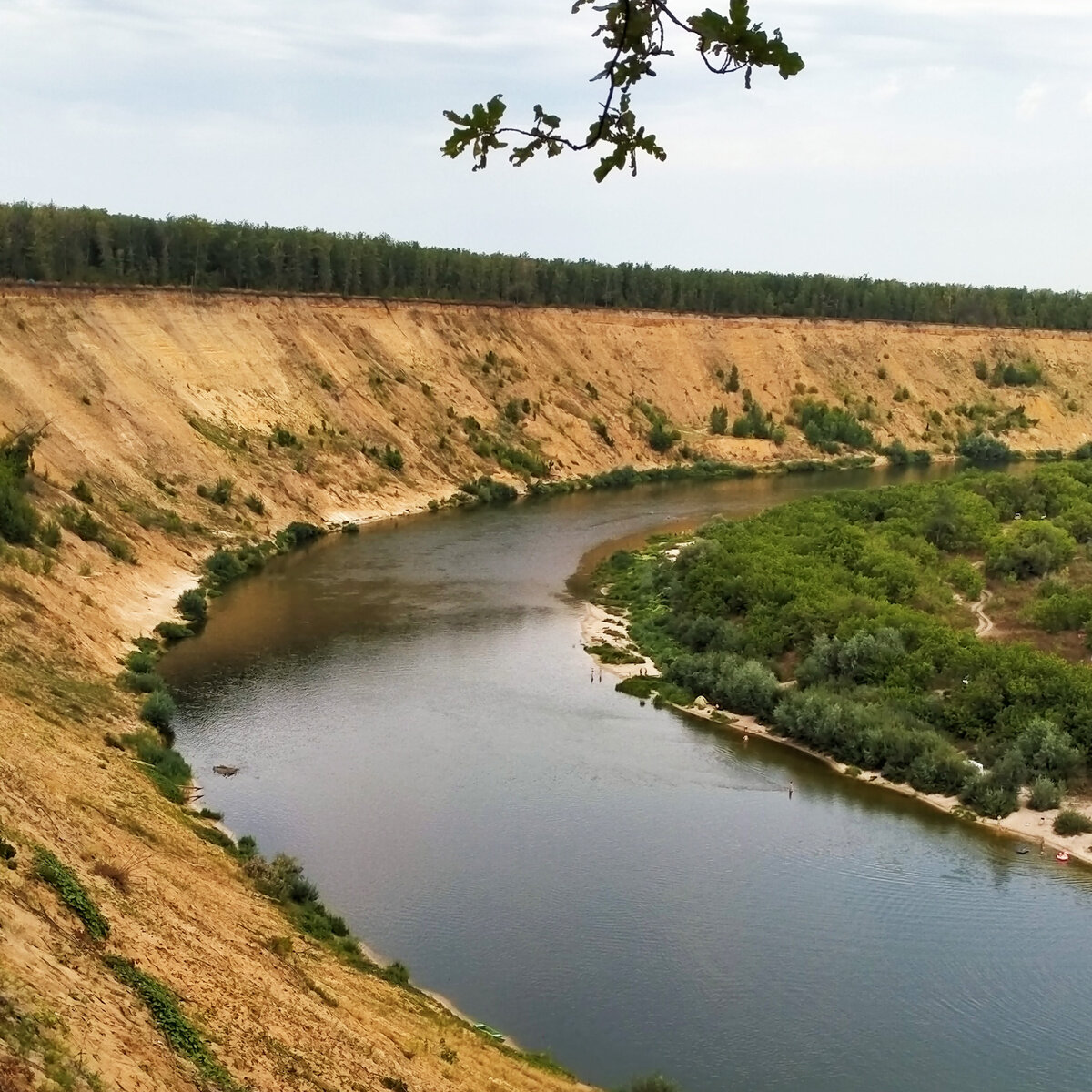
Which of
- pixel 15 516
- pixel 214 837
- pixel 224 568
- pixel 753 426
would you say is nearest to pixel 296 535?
pixel 224 568

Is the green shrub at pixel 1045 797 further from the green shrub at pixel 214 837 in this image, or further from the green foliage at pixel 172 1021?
the green foliage at pixel 172 1021

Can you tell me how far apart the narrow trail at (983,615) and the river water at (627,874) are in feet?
26.7

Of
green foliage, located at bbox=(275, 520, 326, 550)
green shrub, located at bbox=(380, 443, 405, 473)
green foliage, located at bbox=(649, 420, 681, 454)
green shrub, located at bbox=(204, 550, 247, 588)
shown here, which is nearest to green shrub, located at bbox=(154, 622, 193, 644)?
green shrub, located at bbox=(204, 550, 247, 588)

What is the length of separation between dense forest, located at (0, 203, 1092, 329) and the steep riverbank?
81.4 inches

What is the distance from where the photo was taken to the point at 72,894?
502 inches

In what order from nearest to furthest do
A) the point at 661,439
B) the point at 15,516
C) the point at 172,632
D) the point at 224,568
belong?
the point at 15,516
the point at 172,632
the point at 224,568
the point at 661,439

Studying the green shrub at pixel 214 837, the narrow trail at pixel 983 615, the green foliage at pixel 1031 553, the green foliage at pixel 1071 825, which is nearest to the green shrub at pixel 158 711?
the green shrub at pixel 214 837

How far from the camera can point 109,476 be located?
129 feet

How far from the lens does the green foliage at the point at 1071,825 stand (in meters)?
22.0

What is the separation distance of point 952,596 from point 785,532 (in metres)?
→ 7.60

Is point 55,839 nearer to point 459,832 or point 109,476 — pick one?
point 459,832

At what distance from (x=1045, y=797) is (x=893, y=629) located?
7011mm

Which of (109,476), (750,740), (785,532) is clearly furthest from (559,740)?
(109,476)

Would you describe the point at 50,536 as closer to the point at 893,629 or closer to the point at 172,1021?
the point at 893,629
